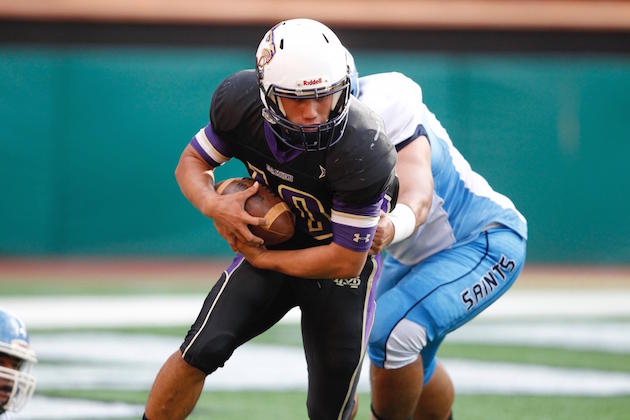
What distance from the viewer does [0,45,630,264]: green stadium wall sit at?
10727mm

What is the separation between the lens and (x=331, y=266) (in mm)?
3328

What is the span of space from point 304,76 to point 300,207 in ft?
1.76

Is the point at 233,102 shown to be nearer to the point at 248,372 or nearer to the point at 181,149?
the point at 248,372

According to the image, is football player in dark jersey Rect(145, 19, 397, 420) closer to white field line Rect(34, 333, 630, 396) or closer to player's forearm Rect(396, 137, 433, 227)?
player's forearm Rect(396, 137, 433, 227)

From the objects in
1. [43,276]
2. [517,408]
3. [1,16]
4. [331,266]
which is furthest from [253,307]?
[1,16]

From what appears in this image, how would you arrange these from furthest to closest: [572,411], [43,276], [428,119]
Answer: [43,276] → [572,411] → [428,119]

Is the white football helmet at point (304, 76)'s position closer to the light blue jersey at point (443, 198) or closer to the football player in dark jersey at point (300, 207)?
the football player in dark jersey at point (300, 207)

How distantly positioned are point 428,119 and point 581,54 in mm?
8657

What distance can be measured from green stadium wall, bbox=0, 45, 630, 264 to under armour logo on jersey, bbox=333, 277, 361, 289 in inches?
293

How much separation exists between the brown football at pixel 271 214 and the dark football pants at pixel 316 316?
0.53ft

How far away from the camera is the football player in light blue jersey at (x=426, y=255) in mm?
3762

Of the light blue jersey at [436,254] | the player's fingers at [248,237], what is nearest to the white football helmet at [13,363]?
the player's fingers at [248,237]

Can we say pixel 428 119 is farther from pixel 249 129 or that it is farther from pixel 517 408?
pixel 517 408

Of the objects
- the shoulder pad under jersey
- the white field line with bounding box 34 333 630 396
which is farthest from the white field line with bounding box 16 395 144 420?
the shoulder pad under jersey
